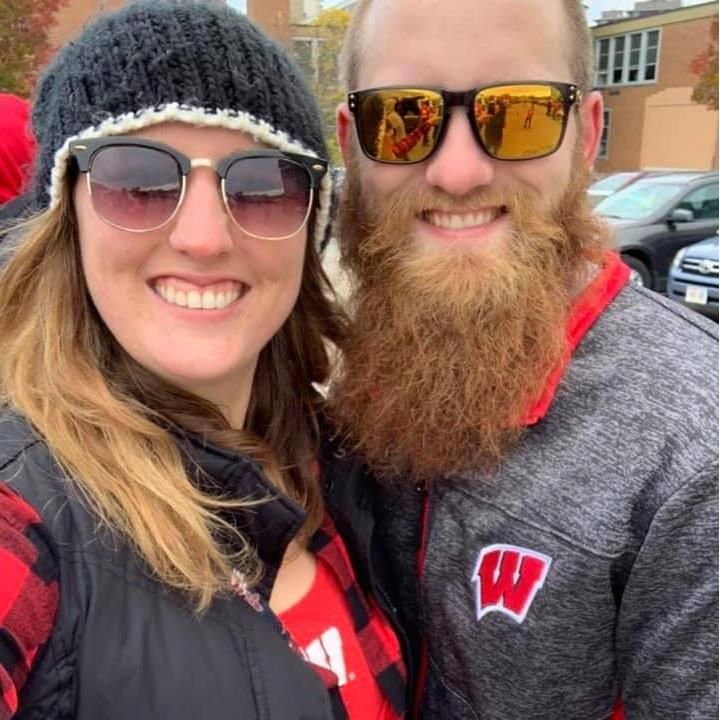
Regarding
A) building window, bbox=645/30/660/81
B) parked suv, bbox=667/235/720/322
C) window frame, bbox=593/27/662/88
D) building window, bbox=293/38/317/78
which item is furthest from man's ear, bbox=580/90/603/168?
building window, bbox=645/30/660/81

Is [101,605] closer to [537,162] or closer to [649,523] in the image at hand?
Answer: [649,523]

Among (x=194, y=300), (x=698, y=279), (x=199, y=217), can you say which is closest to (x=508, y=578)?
(x=194, y=300)

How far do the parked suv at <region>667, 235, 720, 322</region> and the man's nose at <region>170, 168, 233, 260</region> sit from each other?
309 inches

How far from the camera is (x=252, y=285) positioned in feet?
5.27

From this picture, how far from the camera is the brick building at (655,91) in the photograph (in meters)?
29.4

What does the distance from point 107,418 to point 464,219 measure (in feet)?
3.05

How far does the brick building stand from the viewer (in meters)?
29.4

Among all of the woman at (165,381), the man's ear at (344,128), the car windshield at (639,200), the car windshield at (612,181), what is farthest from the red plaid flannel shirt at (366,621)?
the car windshield at (612,181)

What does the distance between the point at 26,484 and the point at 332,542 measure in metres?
0.78

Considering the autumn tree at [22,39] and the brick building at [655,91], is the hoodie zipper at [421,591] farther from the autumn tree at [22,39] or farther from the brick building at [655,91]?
the brick building at [655,91]

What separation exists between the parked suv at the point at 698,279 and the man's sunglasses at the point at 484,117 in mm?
7200

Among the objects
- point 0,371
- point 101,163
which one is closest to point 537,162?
point 101,163

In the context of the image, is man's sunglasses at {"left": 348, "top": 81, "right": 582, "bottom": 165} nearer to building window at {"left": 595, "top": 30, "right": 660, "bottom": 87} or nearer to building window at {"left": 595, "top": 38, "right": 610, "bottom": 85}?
building window at {"left": 595, "top": 30, "right": 660, "bottom": 87}

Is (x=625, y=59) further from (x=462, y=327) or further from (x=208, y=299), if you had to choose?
(x=208, y=299)
